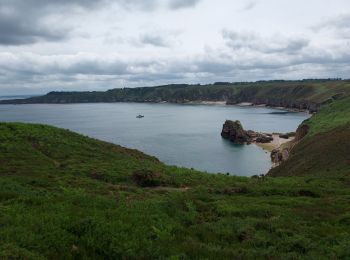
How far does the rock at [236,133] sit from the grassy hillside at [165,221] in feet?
292

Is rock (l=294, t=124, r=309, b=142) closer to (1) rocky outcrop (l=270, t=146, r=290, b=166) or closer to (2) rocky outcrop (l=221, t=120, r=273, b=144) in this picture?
(1) rocky outcrop (l=270, t=146, r=290, b=166)

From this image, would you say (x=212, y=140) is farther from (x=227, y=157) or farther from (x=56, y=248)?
(x=56, y=248)

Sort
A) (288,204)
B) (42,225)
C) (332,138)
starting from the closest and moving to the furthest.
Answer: (42,225) → (288,204) → (332,138)

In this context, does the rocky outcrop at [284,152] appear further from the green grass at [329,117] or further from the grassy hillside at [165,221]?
the grassy hillside at [165,221]

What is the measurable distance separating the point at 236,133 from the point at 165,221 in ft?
364

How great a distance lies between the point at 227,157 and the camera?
95000 mm

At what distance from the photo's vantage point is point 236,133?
124750mm

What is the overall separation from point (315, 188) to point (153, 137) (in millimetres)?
102055

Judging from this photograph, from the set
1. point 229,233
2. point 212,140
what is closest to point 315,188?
point 229,233

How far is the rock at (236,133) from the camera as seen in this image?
123m

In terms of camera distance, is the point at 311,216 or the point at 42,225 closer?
the point at 42,225

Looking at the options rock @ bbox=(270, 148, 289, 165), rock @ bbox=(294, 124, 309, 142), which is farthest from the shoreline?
rock @ bbox=(270, 148, 289, 165)

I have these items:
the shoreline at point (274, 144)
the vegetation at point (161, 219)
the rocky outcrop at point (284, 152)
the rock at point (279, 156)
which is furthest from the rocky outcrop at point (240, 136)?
the vegetation at point (161, 219)

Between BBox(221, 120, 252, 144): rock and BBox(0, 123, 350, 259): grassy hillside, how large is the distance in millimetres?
88873
